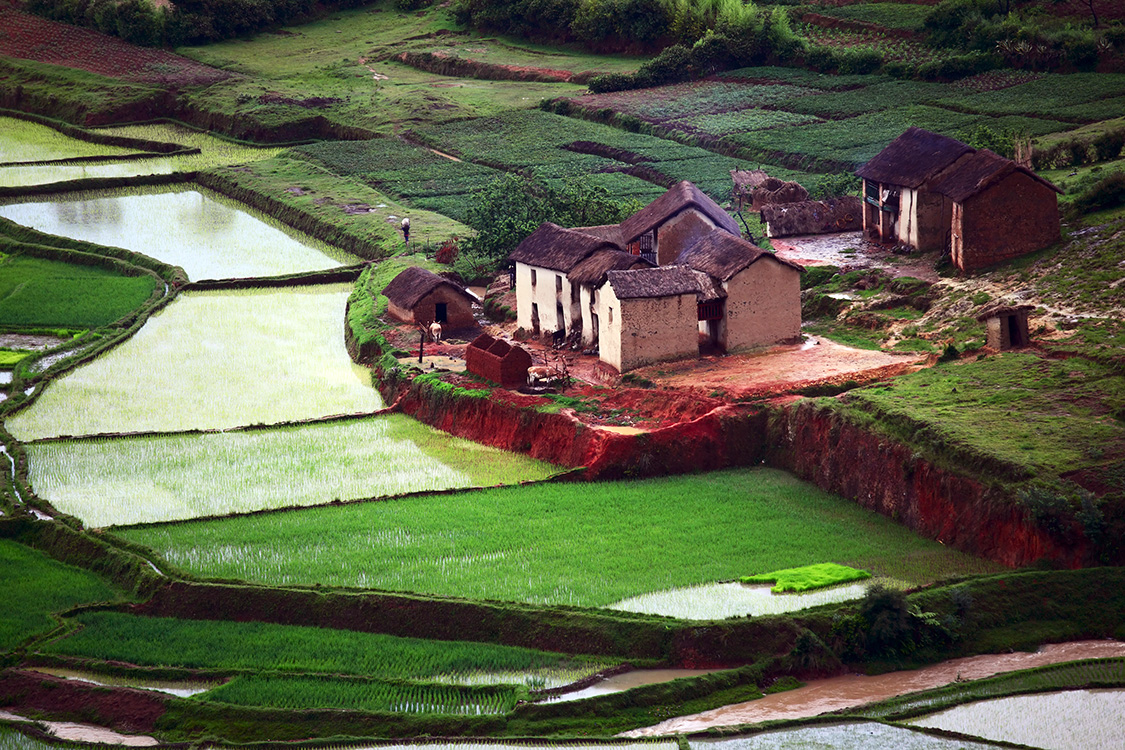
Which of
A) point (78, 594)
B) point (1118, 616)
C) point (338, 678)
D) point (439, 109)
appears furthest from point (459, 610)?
point (439, 109)

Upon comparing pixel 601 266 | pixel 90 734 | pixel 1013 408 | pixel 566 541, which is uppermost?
pixel 601 266

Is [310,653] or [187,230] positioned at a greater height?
[187,230]

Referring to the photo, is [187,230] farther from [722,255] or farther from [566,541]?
[566,541]

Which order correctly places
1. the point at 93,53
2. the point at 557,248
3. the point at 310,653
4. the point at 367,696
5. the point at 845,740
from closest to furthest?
the point at 845,740 → the point at 367,696 → the point at 310,653 → the point at 557,248 → the point at 93,53

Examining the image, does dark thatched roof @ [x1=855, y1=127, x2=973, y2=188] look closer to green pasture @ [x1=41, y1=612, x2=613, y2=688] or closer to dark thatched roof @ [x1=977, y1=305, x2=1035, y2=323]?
dark thatched roof @ [x1=977, y1=305, x2=1035, y2=323]

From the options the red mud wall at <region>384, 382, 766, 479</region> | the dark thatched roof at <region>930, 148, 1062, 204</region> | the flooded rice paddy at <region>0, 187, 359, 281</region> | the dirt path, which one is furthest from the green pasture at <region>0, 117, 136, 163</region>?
the dark thatched roof at <region>930, 148, 1062, 204</region>

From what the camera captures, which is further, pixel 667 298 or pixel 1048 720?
pixel 667 298

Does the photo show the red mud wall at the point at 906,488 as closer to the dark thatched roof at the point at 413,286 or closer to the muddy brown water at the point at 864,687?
the muddy brown water at the point at 864,687

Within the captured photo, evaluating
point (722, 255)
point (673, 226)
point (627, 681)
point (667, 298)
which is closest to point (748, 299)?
point (722, 255)
